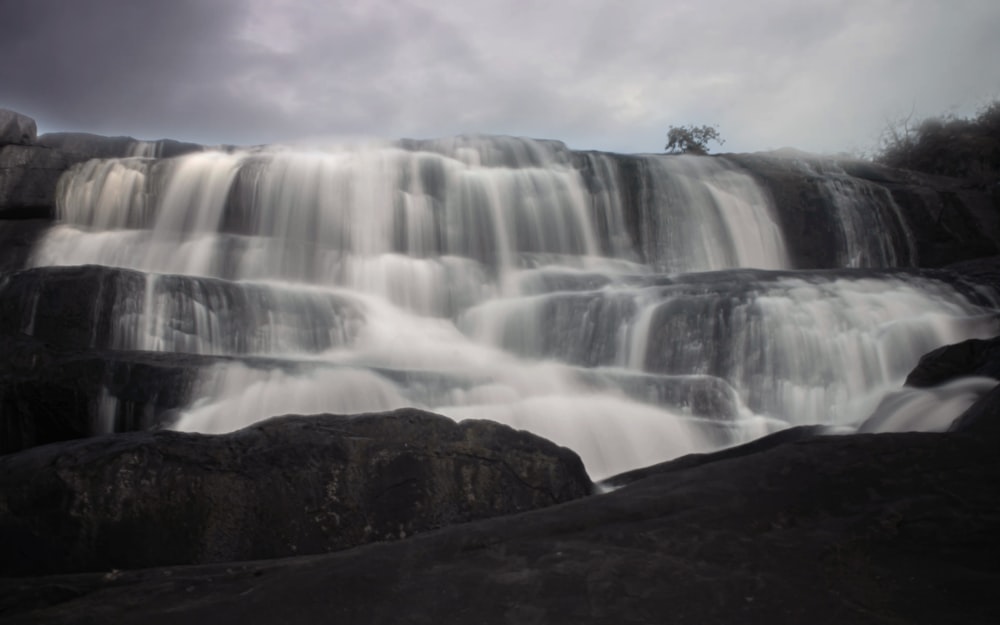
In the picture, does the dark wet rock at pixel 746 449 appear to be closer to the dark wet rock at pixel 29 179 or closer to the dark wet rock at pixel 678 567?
the dark wet rock at pixel 678 567

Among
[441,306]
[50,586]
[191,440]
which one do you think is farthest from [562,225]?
[50,586]

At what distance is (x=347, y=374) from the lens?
9500mm

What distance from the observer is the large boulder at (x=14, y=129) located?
58.3ft

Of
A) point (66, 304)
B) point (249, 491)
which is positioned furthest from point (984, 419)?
point (66, 304)

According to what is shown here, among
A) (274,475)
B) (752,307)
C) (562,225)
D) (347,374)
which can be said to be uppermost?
(562,225)

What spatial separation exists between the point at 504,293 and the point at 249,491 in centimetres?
979

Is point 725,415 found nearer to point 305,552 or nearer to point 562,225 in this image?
point 305,552

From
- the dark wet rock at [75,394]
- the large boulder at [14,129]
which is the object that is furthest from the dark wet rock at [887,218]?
the large boulder at [14,129]

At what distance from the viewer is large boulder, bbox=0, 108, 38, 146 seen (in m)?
17.8

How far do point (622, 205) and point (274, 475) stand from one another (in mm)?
13597

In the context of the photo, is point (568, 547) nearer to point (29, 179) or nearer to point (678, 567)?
point (678, 567)

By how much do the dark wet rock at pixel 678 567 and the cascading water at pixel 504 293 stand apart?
16.5ft

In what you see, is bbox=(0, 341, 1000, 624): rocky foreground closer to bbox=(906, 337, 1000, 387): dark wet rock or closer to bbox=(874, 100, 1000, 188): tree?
bbox=(906, 337, 1000, 387): dark wet rock

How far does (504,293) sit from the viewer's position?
14.8 m
